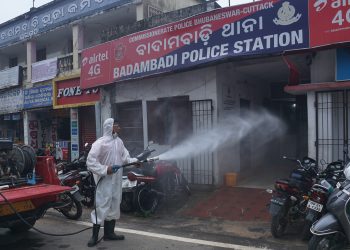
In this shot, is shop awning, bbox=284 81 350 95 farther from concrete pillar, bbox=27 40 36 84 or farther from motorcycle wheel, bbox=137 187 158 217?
concrete pillar, bbox=27 40 36 84

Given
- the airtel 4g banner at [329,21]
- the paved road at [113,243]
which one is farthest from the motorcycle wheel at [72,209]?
the airtel 4g banner at [329,21]

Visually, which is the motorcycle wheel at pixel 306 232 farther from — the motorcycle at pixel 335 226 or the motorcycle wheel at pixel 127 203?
the motorcycle wheel at pixel 127 203

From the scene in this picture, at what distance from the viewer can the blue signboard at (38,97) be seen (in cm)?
1566

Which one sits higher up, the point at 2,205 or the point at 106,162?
the point at 106,162

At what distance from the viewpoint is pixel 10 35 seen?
18.8m

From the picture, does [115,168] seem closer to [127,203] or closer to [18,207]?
[18,207]

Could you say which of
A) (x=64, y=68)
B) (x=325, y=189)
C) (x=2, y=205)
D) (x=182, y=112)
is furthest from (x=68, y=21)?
(x=325, y=189)

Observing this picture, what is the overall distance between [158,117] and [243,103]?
2552 mm

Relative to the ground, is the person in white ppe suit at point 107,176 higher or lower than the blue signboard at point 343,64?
lower

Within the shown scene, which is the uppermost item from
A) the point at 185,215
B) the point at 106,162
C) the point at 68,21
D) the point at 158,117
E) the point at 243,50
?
the point at 68,21

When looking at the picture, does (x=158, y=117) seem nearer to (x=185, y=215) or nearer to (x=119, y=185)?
(x=185, y=215)

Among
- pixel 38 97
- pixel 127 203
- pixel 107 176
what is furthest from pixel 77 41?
pixel 107 176

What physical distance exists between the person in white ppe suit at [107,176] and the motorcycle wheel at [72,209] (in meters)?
1.57

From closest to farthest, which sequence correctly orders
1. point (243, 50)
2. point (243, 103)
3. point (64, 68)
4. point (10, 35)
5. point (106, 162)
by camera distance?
point (106, 162)
point (243, 50)
point (243, 103)
point (64, 68)
point (10, 35)
